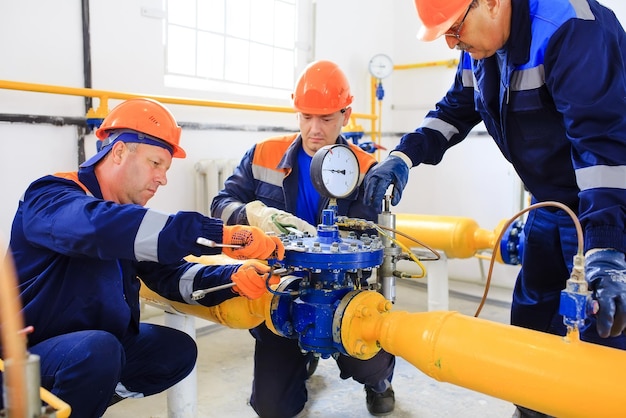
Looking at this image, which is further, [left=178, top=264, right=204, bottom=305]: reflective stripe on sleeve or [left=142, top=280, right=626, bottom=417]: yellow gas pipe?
[left=178, top=264, right=204, bottom=305]: reflective stripe on sleeve

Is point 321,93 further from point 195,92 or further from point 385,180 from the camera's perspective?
point 195,92

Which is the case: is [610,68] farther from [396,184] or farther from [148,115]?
[148,115]

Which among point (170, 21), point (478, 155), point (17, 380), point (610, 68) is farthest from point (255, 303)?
point (478, 155)

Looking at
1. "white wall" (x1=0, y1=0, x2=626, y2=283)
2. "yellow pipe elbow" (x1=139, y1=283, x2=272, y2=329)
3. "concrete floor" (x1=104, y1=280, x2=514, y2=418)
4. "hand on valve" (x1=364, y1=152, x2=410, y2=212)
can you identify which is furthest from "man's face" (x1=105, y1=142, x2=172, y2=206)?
"white wall" (x1=0, y1=0, x2=626, y2=283)

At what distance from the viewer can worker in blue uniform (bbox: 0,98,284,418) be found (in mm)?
1251

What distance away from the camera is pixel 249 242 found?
1.31 metres

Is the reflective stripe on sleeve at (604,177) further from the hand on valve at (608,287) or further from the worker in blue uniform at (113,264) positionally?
the worker in blue uniform at (113,264)

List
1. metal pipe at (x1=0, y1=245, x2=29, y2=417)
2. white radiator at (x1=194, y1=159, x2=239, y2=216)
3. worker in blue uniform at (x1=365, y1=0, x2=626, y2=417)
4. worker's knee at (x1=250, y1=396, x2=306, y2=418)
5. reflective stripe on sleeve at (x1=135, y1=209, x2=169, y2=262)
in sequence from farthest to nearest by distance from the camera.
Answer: white radiator at (x1=194, y1=159, x2=239, y2=216) → worker's knee at (x1=250, y1=396, x2=306, y2=418) → reflective stripe on sleeve at (x1=135, y1=209, x2=169, y2=262) → worker in blue uniform at (x1=365, y1=0, x2=626, y2=417) → metal pipe at (x1=0, y1=245, x2=29, y2=417)

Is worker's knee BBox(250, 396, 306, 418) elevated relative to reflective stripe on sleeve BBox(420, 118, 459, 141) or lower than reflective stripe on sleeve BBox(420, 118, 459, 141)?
lower

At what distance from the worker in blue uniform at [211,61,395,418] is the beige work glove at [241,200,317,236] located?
0.55ft

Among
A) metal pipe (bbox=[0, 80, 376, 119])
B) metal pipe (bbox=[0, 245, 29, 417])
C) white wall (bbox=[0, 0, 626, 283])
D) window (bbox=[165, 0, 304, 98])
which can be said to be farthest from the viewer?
window (bbox=[165, 0, 304, 98])

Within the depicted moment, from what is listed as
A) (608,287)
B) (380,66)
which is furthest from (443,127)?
(380,66)

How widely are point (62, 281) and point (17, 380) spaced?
0.72 meters

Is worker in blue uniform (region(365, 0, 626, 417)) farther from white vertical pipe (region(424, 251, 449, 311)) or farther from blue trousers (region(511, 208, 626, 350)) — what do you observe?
white vertical pipe (region(424, 251, 449, 311))
